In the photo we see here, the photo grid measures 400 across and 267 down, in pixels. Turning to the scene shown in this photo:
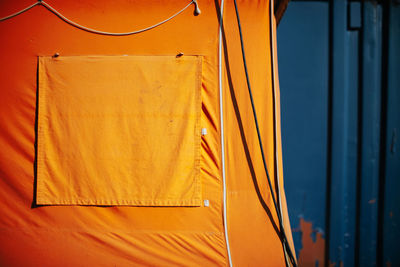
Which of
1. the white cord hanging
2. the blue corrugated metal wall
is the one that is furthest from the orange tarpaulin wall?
the blue corrugated metal wall

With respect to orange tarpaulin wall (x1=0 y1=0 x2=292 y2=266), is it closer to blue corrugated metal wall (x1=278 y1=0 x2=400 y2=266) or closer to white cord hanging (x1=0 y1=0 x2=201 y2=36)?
white cord hanging (x1=0 y1=0 x2=201 y2=36)

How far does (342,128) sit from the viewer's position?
1.70 metres

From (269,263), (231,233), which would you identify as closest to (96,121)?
(231,233)

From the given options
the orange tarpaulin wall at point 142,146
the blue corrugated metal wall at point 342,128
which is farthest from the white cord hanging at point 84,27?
the blue corrugated metal wall at point 342,128

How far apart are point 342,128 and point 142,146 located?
4.68 feet

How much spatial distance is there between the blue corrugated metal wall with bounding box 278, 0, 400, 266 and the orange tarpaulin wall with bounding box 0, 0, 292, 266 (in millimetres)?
352

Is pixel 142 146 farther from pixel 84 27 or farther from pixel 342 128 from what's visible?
pixel 342 128

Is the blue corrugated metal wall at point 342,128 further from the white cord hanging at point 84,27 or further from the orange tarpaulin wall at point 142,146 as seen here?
the white cord hanging at point 84,27

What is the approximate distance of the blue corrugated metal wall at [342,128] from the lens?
1698 mm

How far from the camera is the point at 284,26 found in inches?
69.6

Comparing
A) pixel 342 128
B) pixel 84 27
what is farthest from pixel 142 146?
pixel 342 128

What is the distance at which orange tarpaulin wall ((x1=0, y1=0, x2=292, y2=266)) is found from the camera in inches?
57.9

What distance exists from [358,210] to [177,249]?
53.3 inches

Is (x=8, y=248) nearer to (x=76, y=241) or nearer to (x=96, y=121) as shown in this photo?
(x=76, y=241)
